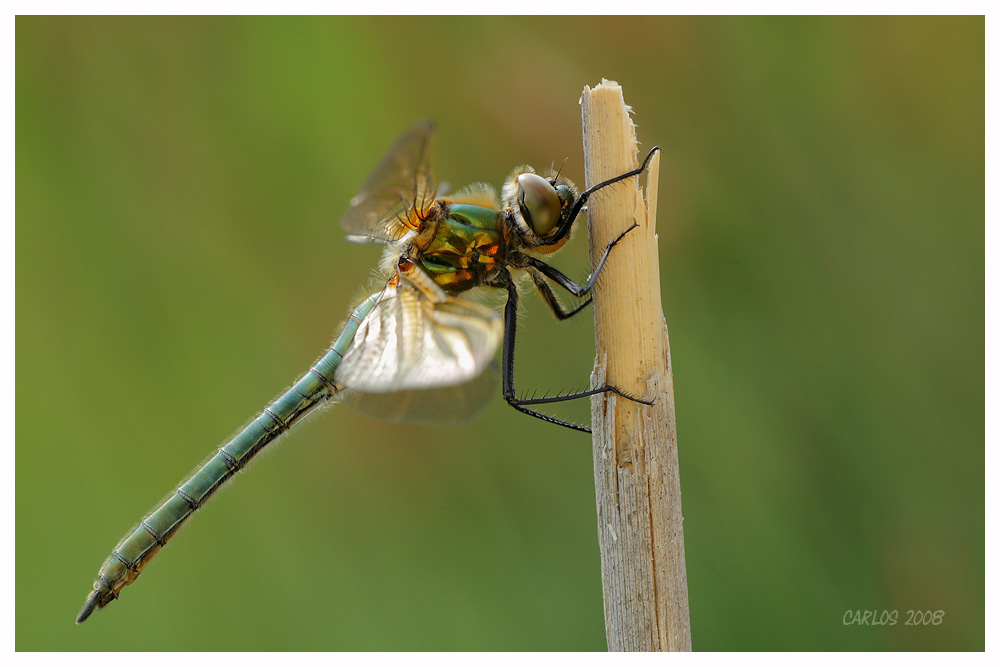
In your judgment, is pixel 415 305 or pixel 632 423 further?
pixel 415 305

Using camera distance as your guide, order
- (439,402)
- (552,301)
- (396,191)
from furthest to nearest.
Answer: (396,191)
(552,301)
(439,402)

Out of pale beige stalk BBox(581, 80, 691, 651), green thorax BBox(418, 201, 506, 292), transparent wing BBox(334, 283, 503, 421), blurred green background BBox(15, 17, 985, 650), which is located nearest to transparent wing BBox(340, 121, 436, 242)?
green thorax BBox(418, 201, 506, 292)

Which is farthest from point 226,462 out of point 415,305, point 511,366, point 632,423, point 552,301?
point 632,423

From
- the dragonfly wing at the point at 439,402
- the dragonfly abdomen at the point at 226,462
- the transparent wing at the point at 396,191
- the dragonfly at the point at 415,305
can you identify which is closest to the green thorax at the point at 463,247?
the dragonfly at the point at 415,305

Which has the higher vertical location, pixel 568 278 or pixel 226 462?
pixel 568 278

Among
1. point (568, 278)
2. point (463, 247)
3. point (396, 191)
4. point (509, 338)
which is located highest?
point (396, 191)

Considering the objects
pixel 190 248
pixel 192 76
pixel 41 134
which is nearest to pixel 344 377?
pixel 190 248

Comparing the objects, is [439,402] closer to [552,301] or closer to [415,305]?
[415,305]

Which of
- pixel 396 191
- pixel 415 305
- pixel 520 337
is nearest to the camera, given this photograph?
pixel 415 305
